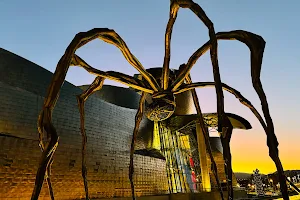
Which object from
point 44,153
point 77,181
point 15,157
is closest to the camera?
point 44,153

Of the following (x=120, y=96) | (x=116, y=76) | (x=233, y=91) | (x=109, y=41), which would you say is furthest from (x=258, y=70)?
(x=120, y=96)

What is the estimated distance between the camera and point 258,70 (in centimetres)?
298

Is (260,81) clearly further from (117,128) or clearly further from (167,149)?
(167,149)

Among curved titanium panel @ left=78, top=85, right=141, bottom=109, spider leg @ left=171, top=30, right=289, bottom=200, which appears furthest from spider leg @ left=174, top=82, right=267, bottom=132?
curved titanium panel @ left=78, top=85, right=141, bottom=109

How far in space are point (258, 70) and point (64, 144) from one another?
1333cm

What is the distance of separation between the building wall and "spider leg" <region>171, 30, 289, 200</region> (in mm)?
10398

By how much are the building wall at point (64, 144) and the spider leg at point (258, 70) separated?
10398 mm

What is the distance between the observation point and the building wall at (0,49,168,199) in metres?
11.8

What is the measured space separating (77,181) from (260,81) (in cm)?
1353

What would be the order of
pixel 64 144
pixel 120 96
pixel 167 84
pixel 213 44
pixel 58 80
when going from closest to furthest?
pixel 58 80 → pixel 213 44 → pixel 167 84 → pixel 64 144 → pixel 120 96

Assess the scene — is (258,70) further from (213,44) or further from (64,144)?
(64,144)

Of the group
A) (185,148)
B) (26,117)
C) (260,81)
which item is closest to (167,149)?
(185,148)

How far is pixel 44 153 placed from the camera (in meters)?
2.27

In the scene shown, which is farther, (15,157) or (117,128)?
(117,128)
